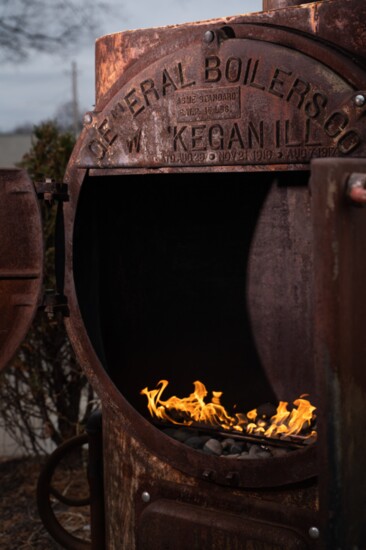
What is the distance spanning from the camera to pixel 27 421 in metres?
3.92

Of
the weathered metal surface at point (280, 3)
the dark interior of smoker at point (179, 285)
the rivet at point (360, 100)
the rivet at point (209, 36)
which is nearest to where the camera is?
the rivet at point (360, 100)

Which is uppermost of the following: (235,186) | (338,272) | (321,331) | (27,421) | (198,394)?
(235,186)

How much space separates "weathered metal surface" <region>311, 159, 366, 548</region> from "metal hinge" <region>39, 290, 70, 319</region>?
103cm

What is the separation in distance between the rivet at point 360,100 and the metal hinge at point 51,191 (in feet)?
2.93

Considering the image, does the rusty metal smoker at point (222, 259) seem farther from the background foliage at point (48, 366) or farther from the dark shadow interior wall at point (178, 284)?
the background foliage at point (48, 366)

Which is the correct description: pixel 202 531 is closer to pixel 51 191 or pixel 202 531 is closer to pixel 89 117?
pixel 51 191

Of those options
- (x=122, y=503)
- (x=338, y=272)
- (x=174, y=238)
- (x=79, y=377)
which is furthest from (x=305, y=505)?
(x=79, y=377)

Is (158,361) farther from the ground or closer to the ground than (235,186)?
closer to the ground

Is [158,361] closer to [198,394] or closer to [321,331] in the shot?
[198,394]

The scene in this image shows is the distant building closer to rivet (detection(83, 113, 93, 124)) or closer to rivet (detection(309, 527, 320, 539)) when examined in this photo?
rivet (detection(83, 113, 93, 124))

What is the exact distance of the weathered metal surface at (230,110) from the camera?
1982mm

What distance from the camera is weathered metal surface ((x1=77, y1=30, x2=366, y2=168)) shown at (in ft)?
6.50

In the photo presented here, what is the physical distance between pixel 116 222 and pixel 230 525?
1.03 meters

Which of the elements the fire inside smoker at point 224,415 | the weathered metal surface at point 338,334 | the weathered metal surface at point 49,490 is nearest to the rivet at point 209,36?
the weathered metal surface at point 338,334
